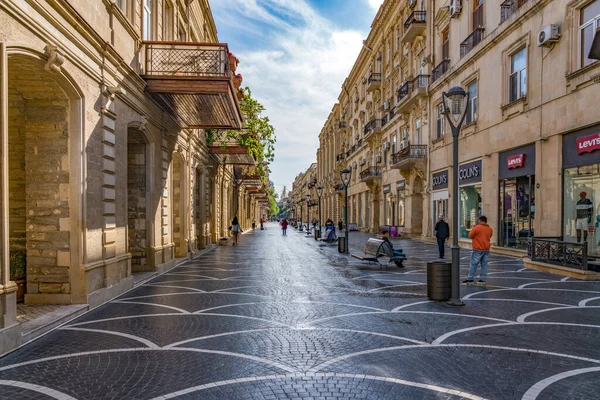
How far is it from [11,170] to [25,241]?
4.48ft

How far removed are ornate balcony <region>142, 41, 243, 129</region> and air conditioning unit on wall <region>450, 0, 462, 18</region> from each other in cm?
1497

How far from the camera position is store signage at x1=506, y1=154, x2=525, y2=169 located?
55.1 feet

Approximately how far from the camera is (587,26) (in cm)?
1348

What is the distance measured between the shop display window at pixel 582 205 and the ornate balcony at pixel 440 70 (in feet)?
38.6

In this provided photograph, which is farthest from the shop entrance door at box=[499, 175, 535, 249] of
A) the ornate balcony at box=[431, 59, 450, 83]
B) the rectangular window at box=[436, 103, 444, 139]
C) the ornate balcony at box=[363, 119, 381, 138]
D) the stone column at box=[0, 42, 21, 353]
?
the ornate balcony at box=[363, 119, 381, 138]

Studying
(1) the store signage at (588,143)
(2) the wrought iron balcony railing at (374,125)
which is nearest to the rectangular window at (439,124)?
(1) the store signage at (588,143)

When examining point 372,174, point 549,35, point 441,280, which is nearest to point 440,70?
point 549,35

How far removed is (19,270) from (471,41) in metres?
20.4

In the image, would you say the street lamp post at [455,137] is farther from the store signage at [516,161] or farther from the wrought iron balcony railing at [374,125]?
the wrought iron balcony railing at [374,125]

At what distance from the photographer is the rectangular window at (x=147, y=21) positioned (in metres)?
12.1

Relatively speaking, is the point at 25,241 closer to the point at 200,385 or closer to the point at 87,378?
the point at 87,378

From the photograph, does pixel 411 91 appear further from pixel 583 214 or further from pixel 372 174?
pixel 583 214

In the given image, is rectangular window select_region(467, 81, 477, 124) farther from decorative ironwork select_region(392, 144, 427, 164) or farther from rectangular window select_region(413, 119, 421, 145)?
rectangular window select_region(413, 119, 421, 145)

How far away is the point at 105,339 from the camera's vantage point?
245 inches
